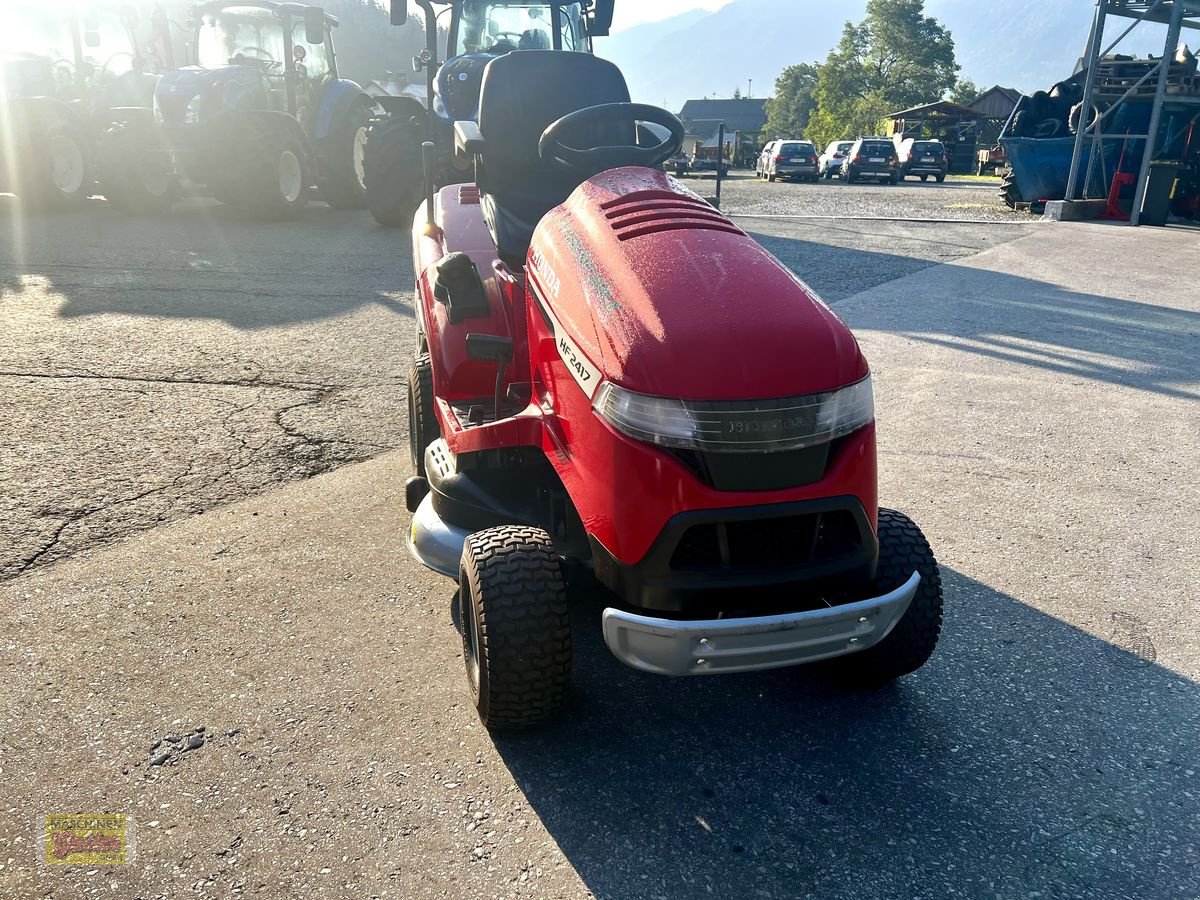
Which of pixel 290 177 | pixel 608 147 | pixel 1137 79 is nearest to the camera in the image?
pixel 608 147

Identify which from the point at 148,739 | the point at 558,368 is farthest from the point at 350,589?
the point at 558,368

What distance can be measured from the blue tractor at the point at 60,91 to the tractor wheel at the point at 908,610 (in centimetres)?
1414

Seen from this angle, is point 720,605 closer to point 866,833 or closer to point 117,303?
point 866,833

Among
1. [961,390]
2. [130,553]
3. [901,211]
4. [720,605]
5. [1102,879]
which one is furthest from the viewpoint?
[901,211]

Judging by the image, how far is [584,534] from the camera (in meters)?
2.63

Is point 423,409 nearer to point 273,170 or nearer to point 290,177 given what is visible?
point 273,170

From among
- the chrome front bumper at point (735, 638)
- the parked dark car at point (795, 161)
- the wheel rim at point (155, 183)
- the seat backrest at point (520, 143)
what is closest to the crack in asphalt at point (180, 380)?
the seat backrest at point (520, 143)

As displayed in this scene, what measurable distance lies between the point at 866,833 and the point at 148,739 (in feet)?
6.19

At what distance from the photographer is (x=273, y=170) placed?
12367 millimetres

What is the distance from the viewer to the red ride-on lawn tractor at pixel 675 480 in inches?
83.3

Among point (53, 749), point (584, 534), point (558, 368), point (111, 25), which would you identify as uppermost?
point (111, 25)

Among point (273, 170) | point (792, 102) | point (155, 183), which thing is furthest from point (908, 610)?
point (792, 102)

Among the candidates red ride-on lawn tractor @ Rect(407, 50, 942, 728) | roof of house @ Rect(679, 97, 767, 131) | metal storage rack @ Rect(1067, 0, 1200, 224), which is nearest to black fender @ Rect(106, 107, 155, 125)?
red ride-on lawn tractor @ Rect(407, 50, 942, 728)

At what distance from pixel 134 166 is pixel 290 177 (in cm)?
220
